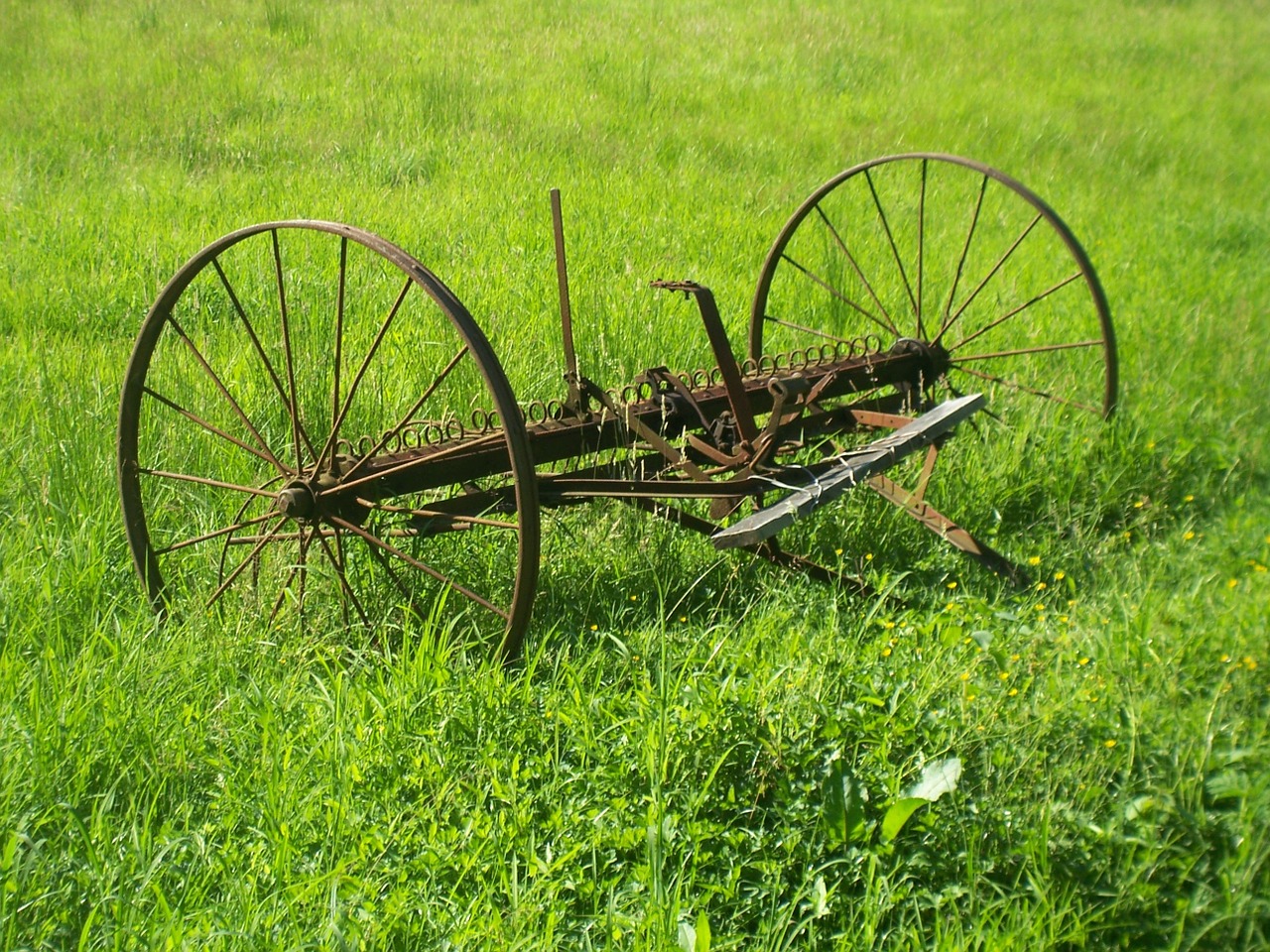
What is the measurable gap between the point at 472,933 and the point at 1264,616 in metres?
2.20

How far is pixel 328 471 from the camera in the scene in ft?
9.48

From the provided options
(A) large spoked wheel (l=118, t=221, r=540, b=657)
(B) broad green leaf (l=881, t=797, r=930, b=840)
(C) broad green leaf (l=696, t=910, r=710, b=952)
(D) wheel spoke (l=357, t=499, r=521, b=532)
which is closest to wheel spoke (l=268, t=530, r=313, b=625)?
(A) large spoked wheel (l=118, t=221, r=540, b=657)

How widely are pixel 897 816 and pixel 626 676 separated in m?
0.82

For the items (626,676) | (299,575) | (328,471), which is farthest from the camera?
(299,575)

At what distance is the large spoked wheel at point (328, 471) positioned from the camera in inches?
109

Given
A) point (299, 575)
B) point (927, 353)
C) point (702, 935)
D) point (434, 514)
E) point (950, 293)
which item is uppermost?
point (950, 293)

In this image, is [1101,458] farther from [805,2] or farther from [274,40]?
[805,2]

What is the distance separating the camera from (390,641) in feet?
10.1

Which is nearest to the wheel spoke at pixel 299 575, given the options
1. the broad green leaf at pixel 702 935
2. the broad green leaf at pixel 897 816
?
the broad green leaf at pixel 702 935

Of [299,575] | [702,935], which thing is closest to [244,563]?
[299,575]

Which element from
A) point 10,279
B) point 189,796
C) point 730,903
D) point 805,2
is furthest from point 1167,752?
point 805,2

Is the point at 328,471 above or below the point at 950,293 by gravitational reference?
below

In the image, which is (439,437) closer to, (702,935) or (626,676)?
(626,676)

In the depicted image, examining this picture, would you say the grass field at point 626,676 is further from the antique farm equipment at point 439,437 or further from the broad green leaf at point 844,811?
the antique farm equipment at point 439,437
